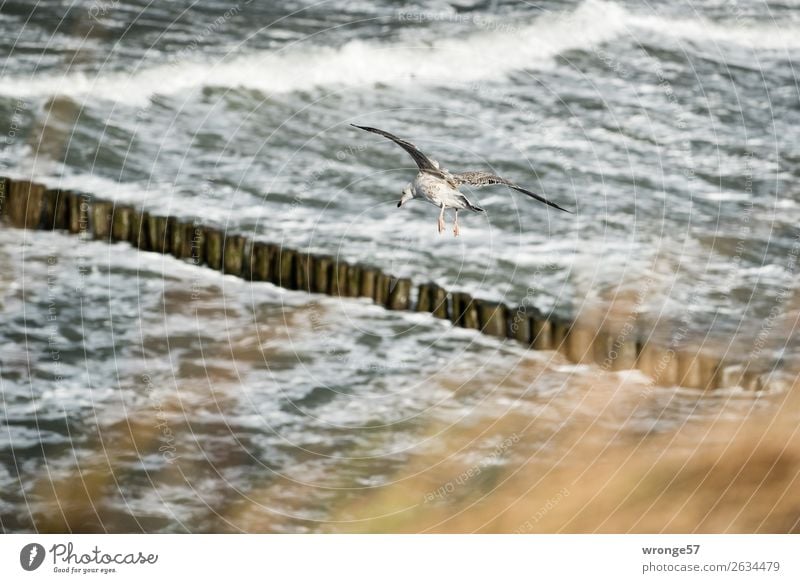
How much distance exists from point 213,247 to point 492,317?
37cm

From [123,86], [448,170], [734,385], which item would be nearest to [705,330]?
[734,385]

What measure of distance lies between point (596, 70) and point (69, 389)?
2.60ft

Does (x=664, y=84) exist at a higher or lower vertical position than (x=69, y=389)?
higher

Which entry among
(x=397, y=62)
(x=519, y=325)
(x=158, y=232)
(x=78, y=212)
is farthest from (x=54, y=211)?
(x=519, y=325)

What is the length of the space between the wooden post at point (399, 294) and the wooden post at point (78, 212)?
391 millimetres

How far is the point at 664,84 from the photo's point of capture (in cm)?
105

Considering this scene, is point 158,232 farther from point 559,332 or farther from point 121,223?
point 559,332

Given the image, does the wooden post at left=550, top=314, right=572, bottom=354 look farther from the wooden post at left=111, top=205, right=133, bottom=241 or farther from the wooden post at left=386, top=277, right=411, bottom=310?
the wooden post at left=111, top=205, right=133, bottom=241

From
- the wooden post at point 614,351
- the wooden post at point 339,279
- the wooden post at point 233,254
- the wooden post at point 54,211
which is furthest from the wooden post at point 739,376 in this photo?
the wooden post at point 54,211

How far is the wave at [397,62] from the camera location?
39.3 inches

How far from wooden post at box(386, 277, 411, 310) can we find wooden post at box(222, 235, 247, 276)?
194 millimetres
